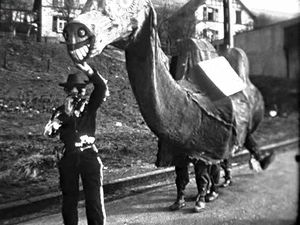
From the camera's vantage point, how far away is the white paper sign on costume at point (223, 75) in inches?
53.5

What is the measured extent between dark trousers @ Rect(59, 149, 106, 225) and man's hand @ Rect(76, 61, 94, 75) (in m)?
0.40

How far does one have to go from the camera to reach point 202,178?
6.64ft

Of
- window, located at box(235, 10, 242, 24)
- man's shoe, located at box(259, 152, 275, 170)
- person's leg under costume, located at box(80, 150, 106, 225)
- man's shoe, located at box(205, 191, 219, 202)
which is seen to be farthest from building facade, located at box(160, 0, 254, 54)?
man's shoe, located at box(205, 191, 219, 202)

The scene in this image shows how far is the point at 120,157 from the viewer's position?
175 centimetres

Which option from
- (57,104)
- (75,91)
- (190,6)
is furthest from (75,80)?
(190,6)

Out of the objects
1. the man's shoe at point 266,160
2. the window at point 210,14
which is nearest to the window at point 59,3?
the window at point 210,14

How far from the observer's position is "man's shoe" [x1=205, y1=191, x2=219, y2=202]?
1780 mm

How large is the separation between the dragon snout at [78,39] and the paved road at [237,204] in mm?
692

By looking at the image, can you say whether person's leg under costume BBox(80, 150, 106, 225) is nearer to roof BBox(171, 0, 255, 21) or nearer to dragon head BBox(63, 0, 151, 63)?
dragon head BBox(63, 0, 151, 63)

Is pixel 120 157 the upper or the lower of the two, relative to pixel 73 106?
lower

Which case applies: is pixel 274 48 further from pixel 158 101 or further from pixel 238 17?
pixel 158 101

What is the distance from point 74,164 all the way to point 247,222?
81cm

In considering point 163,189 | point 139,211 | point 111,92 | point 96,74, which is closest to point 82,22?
point 96,74

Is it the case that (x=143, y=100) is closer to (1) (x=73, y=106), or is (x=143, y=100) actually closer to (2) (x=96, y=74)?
(2) (x=96, y=74)
